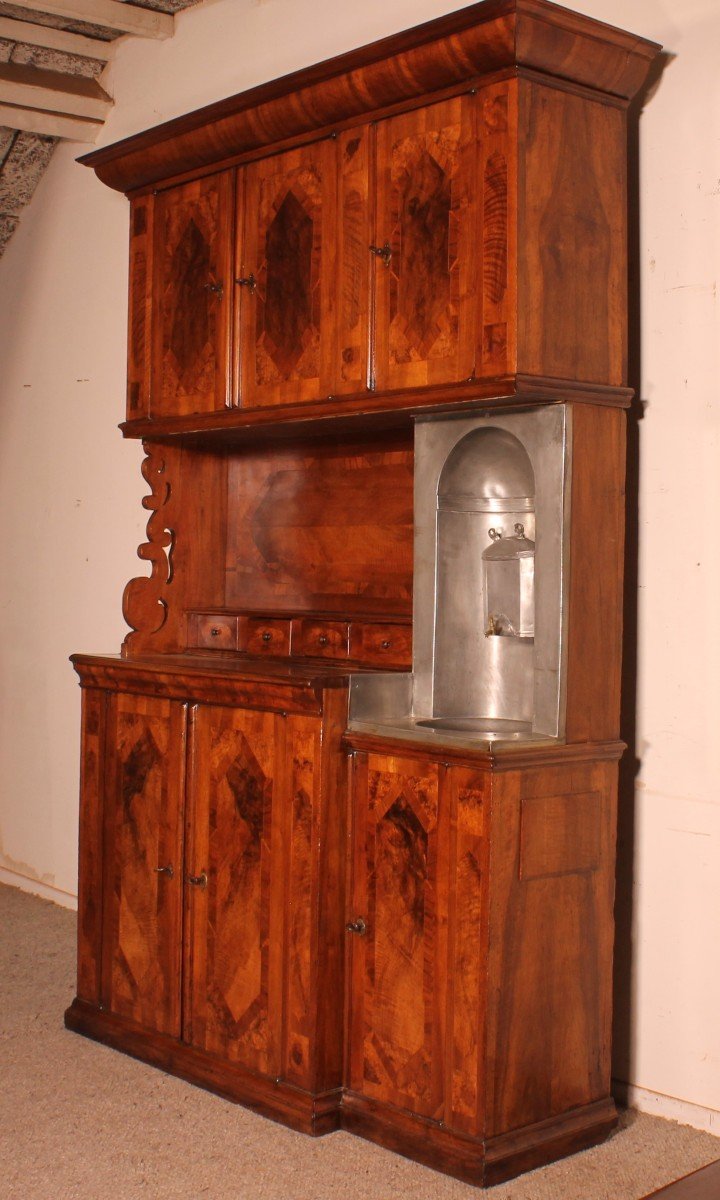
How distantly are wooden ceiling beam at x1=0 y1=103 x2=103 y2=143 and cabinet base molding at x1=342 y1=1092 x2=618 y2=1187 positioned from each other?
3824mm

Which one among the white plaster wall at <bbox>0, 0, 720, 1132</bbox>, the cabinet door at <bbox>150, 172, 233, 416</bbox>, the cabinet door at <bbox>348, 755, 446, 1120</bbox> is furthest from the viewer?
the cabinet door at <bbox>150, 172, 233, 416</bbox>

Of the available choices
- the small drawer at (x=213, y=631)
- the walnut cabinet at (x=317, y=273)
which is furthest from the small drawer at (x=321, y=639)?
the walnut cabinet at (x=317, y=273)

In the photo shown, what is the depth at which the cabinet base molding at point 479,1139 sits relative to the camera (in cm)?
310

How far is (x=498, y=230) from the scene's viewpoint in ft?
10.3

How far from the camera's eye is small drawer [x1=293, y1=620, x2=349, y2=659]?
159 inches

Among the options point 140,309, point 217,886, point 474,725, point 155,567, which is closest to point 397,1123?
point 217,886

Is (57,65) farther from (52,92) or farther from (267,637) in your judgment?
(267,637)

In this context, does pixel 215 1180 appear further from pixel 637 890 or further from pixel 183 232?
pixel 183 232

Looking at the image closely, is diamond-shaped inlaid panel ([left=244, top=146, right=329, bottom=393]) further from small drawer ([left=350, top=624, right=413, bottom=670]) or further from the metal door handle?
small drawer ([left=350, top=624, right=413, bottom=670])

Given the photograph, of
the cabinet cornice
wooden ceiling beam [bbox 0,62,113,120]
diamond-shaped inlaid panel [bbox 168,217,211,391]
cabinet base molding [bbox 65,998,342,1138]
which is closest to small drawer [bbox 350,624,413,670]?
diamond-shaped inlaid panel [bbox 168,217,211,391]

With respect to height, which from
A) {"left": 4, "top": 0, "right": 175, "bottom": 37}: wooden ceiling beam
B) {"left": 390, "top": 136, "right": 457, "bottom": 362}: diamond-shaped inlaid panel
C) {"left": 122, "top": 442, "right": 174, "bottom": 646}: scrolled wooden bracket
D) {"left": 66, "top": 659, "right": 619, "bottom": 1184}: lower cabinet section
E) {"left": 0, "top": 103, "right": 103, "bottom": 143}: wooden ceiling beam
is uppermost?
{"left": 4, "top": 0, "right": 175, "bottom": 37}: wooden ceiling beam

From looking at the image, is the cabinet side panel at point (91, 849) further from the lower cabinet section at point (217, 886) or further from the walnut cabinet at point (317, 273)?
the walnut cabinet at point (317, 273)

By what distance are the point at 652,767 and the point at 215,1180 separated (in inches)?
57.1

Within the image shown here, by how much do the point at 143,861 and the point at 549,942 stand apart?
131 cm
